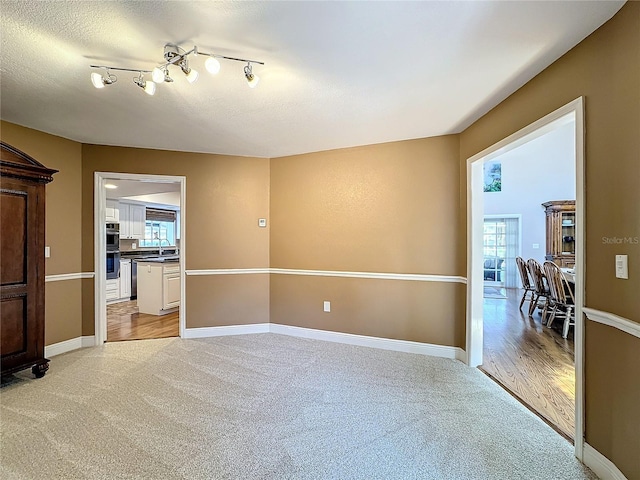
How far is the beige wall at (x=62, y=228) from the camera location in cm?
341

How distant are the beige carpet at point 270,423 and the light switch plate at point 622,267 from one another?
110 centimetres

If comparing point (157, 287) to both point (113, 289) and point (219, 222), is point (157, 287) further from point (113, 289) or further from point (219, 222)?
point (219, 222)

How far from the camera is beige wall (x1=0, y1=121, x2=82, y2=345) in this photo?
11.2ft

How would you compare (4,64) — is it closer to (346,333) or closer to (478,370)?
(346,333)

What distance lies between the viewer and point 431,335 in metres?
3.51

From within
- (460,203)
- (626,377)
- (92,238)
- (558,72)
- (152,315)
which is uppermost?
(558,72)

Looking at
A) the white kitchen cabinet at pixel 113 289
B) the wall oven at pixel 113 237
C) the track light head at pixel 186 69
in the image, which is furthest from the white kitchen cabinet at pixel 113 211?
the track light head at pixel 186 69

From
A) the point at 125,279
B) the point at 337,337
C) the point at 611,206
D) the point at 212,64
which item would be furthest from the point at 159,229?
the point at 611,206

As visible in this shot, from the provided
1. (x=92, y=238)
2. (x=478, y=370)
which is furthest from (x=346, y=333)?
(x=92, y=238)

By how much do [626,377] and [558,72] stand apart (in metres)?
1.76

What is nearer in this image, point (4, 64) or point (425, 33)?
point (425, 33)

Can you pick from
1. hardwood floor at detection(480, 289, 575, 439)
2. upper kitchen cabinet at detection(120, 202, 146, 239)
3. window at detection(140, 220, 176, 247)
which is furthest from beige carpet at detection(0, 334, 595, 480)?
window at detection(140, 220, 176, 247)

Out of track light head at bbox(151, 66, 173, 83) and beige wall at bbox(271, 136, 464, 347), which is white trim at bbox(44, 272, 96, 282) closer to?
beige wall at bbox(271, 136, 464, 347)

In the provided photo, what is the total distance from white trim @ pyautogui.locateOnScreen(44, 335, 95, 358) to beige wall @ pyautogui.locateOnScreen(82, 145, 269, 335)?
111 cm
